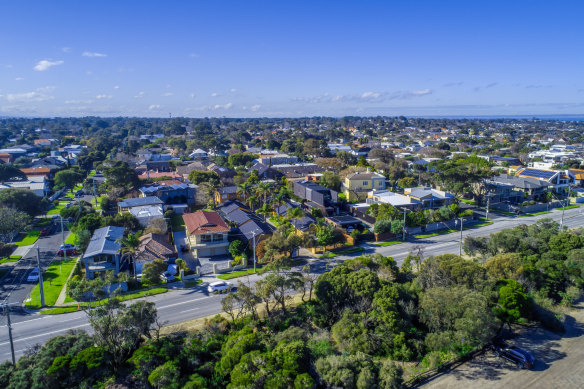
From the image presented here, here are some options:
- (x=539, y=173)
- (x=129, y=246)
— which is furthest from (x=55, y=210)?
(x=539, y=173)

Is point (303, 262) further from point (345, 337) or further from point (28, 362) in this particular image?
point (28, 362)

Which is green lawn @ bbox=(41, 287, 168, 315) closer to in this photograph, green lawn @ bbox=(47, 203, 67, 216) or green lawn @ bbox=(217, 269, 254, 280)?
green lawn @ bbox=(217, 269, 254, 280)

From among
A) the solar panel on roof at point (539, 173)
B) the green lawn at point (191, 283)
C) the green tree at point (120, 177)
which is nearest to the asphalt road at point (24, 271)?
the green lawn at point (191, 283)

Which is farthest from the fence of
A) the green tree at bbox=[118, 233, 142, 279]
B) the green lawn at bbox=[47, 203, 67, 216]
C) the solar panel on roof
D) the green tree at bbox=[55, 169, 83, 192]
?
the green tree at bbox=[55, 169, 83, 192]

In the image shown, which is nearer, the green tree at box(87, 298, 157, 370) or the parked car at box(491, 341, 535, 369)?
the green tree at box(87, 298, 157, 370)

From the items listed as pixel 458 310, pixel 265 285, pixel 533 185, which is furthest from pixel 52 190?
pixel 533 185

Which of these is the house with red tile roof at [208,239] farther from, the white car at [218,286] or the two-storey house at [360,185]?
the two-storey house at [360,185]

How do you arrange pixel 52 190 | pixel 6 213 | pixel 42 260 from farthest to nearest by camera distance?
pixel 52 190, pixel 6 213, pixel 42 260
